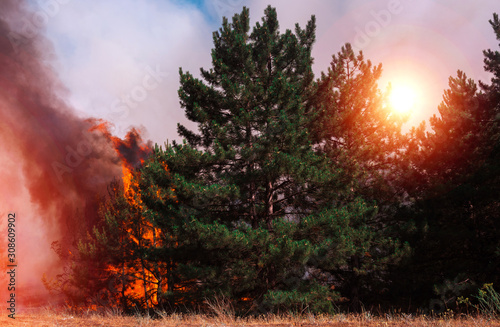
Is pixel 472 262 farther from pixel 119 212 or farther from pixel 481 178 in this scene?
pixel 119 212

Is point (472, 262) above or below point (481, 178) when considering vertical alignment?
below

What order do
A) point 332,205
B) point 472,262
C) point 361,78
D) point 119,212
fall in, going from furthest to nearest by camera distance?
point 119,212
point 361,78
point 472,262
point 332,205

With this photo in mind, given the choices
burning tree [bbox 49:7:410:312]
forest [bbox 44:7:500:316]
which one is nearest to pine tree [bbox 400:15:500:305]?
forest [bbox 44:7:500:316]

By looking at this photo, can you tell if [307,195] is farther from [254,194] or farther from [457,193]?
[457,193]

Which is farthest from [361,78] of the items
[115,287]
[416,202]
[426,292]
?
[115,287]

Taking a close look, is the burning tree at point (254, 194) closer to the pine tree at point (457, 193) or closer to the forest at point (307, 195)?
the forest at point (307, 195)

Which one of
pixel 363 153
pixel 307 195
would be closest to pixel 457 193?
pixel 363 153

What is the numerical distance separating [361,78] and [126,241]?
1704 cm

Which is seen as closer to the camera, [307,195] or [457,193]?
[307,195]

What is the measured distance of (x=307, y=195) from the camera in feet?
43.8

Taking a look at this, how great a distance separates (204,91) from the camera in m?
12.9

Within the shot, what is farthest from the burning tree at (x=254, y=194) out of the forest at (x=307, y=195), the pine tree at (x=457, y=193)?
the pine tree at (x=457, y=193)

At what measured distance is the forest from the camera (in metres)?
10.8

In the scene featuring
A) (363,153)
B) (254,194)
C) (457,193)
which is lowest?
(457,193)
